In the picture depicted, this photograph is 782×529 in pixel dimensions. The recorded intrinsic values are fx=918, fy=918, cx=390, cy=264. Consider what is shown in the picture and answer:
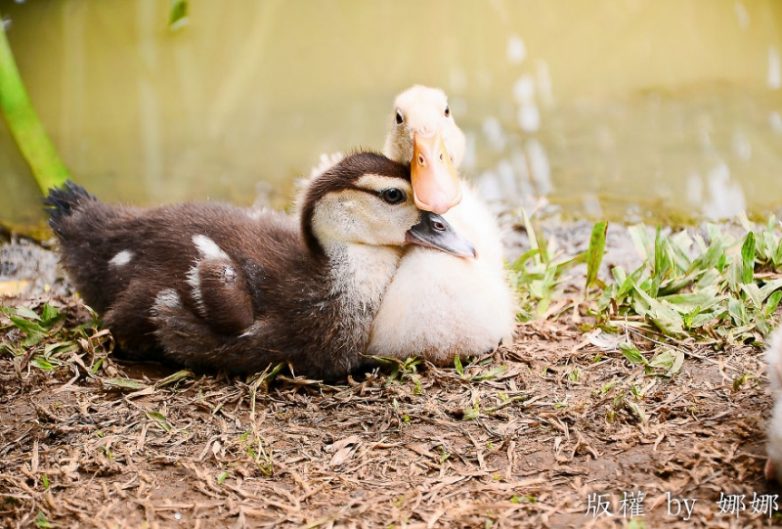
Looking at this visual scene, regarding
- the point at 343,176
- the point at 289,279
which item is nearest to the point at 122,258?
the point at 289,279

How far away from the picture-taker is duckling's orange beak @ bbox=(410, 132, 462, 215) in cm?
351

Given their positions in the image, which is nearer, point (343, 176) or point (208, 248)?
point (343, 176)

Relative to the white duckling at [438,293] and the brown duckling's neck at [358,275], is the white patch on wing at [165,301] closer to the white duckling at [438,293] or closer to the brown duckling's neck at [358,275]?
the brown duckling's neck at [358,275]

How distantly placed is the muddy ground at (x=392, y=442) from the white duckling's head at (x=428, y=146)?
2.32 ft

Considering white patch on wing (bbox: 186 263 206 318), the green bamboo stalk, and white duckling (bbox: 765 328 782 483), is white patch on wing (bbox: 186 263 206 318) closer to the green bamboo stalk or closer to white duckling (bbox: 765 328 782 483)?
white duckling (bbox: 765 328 782 483)

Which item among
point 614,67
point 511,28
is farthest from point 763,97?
point 511,28

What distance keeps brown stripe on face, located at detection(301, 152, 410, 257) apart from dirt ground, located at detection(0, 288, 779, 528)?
2.01 feet

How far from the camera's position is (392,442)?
328cm

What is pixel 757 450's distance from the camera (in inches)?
117

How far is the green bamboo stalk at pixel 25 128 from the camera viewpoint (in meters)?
5.59

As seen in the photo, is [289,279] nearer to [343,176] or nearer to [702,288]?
[343,176]

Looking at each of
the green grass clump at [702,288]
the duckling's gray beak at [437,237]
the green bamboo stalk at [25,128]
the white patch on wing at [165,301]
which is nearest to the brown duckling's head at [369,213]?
the duckling's gray beak at [437,237]

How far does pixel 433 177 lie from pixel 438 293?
45 centimetres

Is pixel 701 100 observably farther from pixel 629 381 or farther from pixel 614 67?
pixel 629 381
